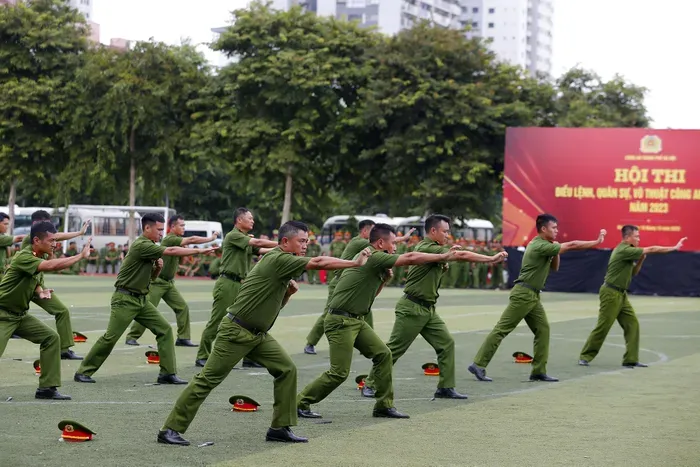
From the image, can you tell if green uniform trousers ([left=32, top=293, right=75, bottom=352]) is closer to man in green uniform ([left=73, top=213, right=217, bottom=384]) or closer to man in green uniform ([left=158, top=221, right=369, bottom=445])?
man in green uniform ([left=73, top=213, right=217, bottom=384])

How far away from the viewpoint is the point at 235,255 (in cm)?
1611

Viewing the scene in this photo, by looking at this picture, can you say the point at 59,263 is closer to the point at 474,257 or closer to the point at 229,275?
the point at 474,257

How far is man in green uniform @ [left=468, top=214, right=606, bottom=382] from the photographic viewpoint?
15.2 meters

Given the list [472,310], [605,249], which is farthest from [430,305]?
[605,249]

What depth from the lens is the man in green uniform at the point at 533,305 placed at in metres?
15.2

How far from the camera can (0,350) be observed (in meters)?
11.9

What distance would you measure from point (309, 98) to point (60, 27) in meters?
11.7

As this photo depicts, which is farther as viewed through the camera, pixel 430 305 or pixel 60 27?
pixel 60 27

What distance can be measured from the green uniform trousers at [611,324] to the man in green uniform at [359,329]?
6103 mm

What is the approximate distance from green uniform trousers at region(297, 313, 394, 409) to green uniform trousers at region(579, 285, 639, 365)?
6384 millimetres

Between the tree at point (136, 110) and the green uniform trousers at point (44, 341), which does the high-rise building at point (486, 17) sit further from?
the green uniform trousers at point (44, 341)

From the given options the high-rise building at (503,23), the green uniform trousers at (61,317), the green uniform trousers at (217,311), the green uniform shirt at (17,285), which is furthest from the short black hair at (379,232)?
the high-rise building at (503,23)

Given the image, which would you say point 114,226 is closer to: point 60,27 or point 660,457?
point 60,27

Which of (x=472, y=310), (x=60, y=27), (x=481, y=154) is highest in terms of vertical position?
(x=60, y=27)
